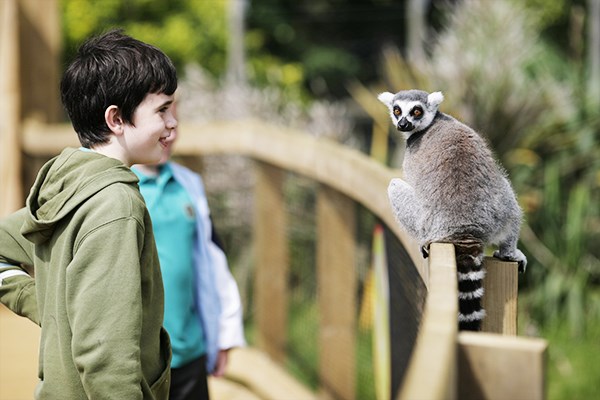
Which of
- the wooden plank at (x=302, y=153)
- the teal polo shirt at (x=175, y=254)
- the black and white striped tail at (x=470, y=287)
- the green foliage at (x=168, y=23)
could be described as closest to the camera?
the black and white striped tail at (x=470, y=287)

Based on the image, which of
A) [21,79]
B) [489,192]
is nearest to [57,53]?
[21,79]

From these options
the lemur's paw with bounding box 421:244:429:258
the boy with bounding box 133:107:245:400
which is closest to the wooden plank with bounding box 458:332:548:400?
the lemur's paw with bounding box 421:244:429:258

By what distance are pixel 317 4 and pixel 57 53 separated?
2286cm

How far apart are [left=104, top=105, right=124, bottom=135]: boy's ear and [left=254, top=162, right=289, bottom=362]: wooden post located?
2277 millimetres

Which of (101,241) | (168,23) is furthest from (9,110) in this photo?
(168,23)

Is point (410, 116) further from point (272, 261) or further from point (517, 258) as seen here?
point (272, 261)

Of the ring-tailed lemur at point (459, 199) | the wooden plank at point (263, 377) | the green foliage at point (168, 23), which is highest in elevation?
the green foliage at point (168, 23)

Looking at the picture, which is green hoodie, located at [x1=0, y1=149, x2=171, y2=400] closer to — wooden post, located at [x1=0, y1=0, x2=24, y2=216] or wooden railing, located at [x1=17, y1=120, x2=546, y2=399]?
wooden railing, located at [x1=17, y1=120, x2=546, y2=399]

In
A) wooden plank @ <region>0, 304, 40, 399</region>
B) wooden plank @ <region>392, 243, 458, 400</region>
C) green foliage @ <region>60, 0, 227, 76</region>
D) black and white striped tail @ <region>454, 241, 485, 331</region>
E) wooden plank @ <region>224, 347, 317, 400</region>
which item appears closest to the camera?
wooden plank @ <region>392, 243, 458, 400</region>

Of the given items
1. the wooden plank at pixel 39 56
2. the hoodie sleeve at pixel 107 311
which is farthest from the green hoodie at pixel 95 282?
the wooden plank at pixel 39 56

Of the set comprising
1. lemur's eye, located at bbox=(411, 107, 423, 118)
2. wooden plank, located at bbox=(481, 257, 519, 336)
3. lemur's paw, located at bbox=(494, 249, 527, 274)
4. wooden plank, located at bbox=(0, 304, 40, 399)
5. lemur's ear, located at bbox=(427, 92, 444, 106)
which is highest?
lemur's ear, located at bbox=(427, 92, 444, 106)

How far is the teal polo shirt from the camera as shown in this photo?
2.63 m

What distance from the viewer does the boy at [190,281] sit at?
264 centimetres

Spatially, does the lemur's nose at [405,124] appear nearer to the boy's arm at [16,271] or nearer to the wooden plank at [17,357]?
the boy's arm at [16,271]
